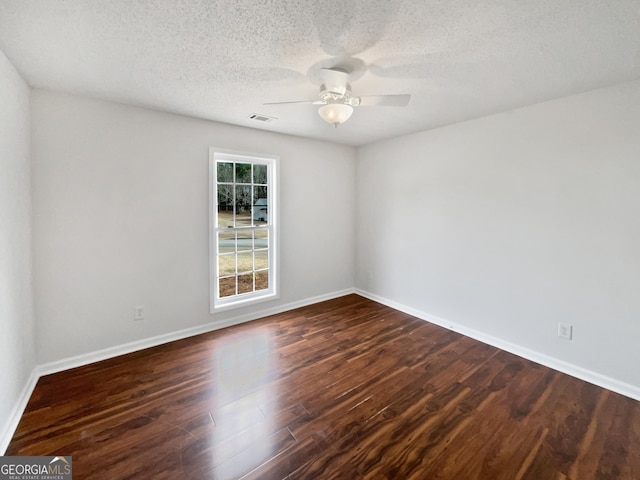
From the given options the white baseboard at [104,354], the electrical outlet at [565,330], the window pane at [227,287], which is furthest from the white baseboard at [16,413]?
the electrical outlet at [565,330]

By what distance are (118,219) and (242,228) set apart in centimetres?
130

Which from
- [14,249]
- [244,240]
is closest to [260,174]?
[244,240]

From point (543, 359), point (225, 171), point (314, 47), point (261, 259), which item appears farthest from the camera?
point (261, 259)

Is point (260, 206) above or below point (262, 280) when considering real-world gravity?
above

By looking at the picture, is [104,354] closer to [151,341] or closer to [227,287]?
[151,341]

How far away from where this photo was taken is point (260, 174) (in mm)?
3721

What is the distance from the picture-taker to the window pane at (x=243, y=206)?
3.55 metres

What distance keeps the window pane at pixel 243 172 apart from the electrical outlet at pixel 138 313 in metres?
1.77

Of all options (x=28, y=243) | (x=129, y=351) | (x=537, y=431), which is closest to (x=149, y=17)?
(x=28, y=243)

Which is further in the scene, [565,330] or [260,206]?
[260,206]

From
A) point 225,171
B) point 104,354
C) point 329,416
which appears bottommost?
point 329,416

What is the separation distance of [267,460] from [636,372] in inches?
112

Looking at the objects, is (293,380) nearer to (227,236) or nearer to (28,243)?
(227,236)

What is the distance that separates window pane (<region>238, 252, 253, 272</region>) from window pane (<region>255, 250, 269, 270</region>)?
84 millimetres
